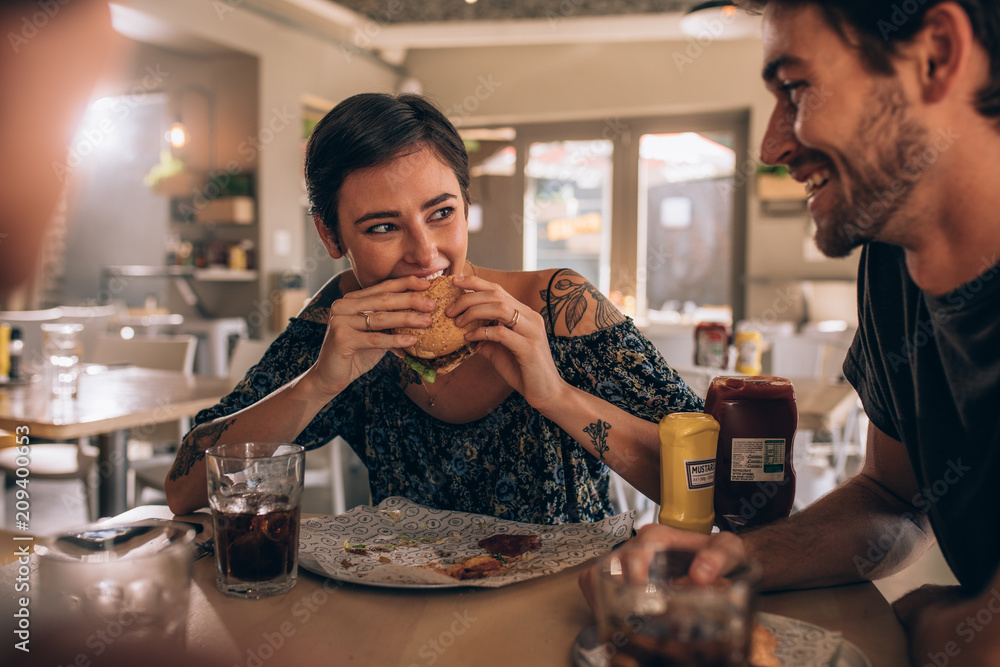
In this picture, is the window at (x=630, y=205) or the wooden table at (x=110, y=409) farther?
the window at (x=630, y=205)

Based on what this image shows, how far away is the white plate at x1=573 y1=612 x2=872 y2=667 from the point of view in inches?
29.2

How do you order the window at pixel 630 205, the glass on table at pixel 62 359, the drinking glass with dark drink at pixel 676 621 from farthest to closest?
the window at pixel 630 205 → the glass on table at pixel 62 359 → the drinking glass with dark drink at pixel 676 621

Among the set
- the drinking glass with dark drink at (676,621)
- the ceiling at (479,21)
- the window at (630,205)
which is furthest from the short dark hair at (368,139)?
the window at (630,205)

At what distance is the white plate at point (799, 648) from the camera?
2.43 ft

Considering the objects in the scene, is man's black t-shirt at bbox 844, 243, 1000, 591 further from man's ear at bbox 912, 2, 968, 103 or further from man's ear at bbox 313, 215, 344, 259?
man's ear at bbox 313, 215, 344, 259

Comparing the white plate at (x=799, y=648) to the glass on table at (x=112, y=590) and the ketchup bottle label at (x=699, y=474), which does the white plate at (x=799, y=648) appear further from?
the glass on table at (x=112, y=590)

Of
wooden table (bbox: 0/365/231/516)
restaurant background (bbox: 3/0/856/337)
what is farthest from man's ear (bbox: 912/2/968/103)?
restaurant background (bbox: 3/0/856/337)

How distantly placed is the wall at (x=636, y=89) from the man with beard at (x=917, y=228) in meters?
6.31

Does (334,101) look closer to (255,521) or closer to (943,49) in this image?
(255,521)

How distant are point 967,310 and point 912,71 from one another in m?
0.31

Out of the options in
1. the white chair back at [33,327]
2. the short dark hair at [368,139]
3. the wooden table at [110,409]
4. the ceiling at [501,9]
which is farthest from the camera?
the ceiling at [501,9]

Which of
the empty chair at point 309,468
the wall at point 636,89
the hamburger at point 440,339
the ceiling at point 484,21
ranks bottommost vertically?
the empty chair at point 309,468

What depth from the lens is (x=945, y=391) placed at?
101cm

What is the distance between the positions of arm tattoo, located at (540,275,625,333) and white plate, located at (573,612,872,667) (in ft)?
2.71
